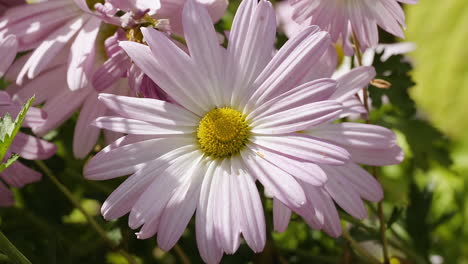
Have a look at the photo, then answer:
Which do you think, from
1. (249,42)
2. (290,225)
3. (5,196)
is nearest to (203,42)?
(249,42)

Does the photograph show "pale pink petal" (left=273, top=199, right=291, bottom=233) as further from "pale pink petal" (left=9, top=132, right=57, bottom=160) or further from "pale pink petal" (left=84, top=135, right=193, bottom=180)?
"pale pink petal" (left=9, top=132, right=57, bottom=160)

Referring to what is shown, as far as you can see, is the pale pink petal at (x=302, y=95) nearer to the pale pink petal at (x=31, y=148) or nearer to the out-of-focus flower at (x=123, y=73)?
the out-of-focus flower at (x=123, y=73)

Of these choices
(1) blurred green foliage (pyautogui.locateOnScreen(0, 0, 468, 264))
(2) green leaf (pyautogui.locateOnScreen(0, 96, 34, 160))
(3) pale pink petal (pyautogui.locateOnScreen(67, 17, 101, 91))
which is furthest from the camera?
(1) blurred green foliage (pyautogui.locateOnScreen(0, 0, 468, 264))

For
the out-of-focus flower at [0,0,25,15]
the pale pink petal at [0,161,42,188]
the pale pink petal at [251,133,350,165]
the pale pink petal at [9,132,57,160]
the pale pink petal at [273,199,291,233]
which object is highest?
the out-of-focus flower at [0,0,25,15]

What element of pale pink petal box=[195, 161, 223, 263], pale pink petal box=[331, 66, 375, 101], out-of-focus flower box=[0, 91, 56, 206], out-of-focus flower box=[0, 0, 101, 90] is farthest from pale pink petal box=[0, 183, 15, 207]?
pale pink petal box=[331, 66, 375, 101]

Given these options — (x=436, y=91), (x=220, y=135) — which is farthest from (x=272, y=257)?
(x=436, y=91)

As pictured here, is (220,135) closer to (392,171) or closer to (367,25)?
(367,25)
